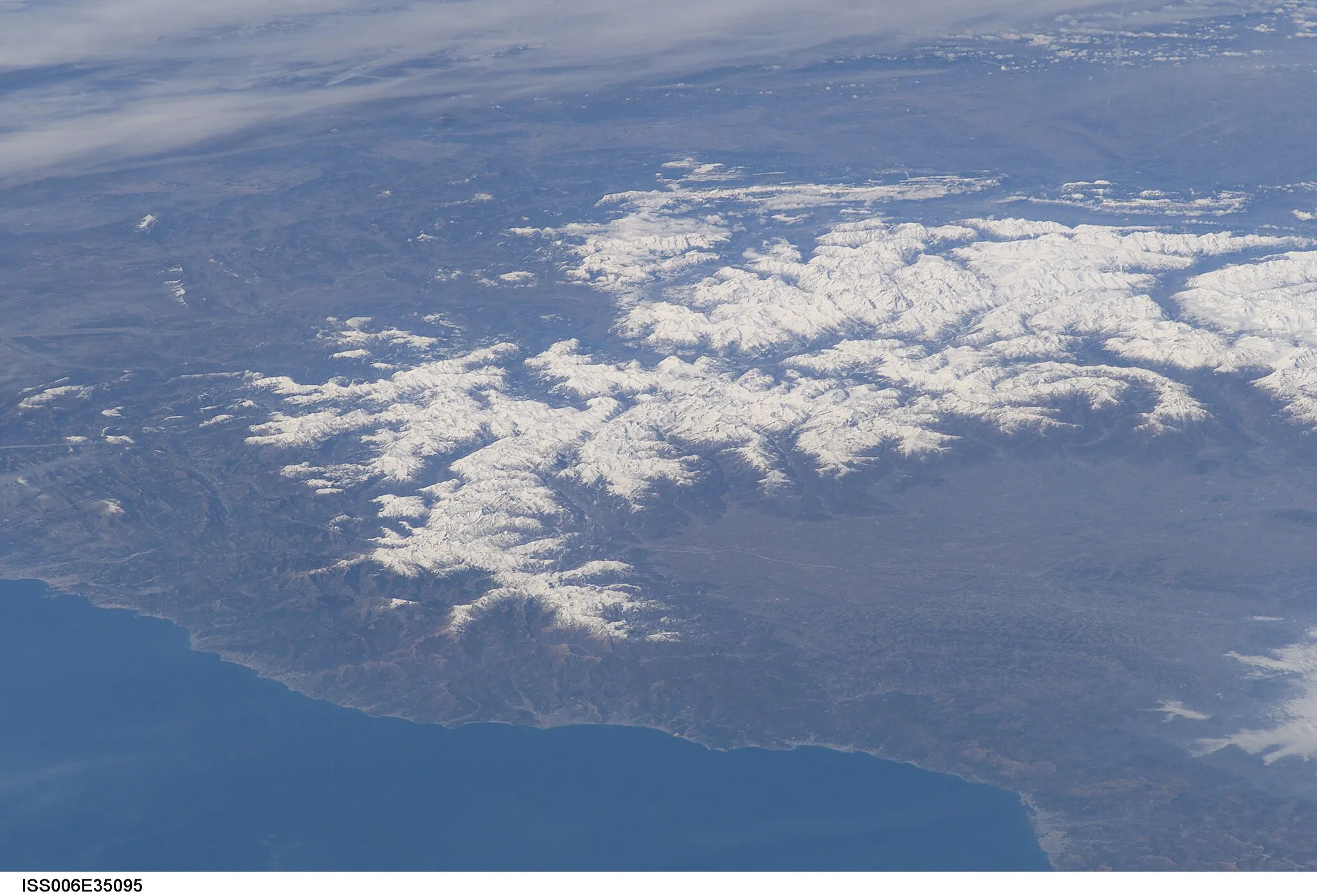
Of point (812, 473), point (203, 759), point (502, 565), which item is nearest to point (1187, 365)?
point (812, 473)

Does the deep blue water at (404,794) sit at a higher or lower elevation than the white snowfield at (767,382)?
lower

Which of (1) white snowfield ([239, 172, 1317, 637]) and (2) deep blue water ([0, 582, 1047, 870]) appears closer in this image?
(2) deep blue water ([0, 582, 1047, 870])

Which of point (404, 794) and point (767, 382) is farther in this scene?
point (767, 382)

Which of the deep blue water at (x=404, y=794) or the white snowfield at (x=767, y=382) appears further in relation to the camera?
the white snowfield at (x=767, y=382)

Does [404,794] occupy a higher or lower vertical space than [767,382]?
lower

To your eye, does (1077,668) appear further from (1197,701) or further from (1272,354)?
(1272,354)
